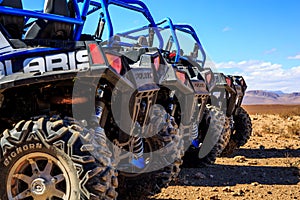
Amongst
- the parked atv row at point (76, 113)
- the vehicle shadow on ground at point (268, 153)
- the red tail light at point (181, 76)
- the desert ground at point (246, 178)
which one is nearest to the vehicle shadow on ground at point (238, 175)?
the desert ground at point (246, 178)

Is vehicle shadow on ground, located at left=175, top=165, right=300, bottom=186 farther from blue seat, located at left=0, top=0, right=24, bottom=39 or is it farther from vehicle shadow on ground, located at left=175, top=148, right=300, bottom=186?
blue seat, located at left=0, top=0, right=24, bottom=39

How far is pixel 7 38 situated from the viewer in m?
4.45

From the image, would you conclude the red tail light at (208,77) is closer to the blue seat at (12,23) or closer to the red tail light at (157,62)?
the red tail light at (157,62)

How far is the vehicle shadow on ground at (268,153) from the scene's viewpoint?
32.9ft

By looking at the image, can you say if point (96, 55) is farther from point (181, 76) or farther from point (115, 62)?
point (181, 76)

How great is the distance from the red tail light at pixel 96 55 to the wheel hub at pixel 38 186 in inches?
39.0

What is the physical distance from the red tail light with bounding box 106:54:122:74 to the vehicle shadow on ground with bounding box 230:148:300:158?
20.7 ft

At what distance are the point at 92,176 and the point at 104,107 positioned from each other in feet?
3.60

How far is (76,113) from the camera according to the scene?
423 centimetres

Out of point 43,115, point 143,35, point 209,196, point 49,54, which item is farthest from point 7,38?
point 143,35

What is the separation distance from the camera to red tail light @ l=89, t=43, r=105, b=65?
12.9 ft

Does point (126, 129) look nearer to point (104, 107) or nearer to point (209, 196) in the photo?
point (104, 107)

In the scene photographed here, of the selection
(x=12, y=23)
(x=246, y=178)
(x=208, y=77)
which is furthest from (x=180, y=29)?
(x=12, y=23)

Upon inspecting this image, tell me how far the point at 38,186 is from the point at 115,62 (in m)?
1.15
